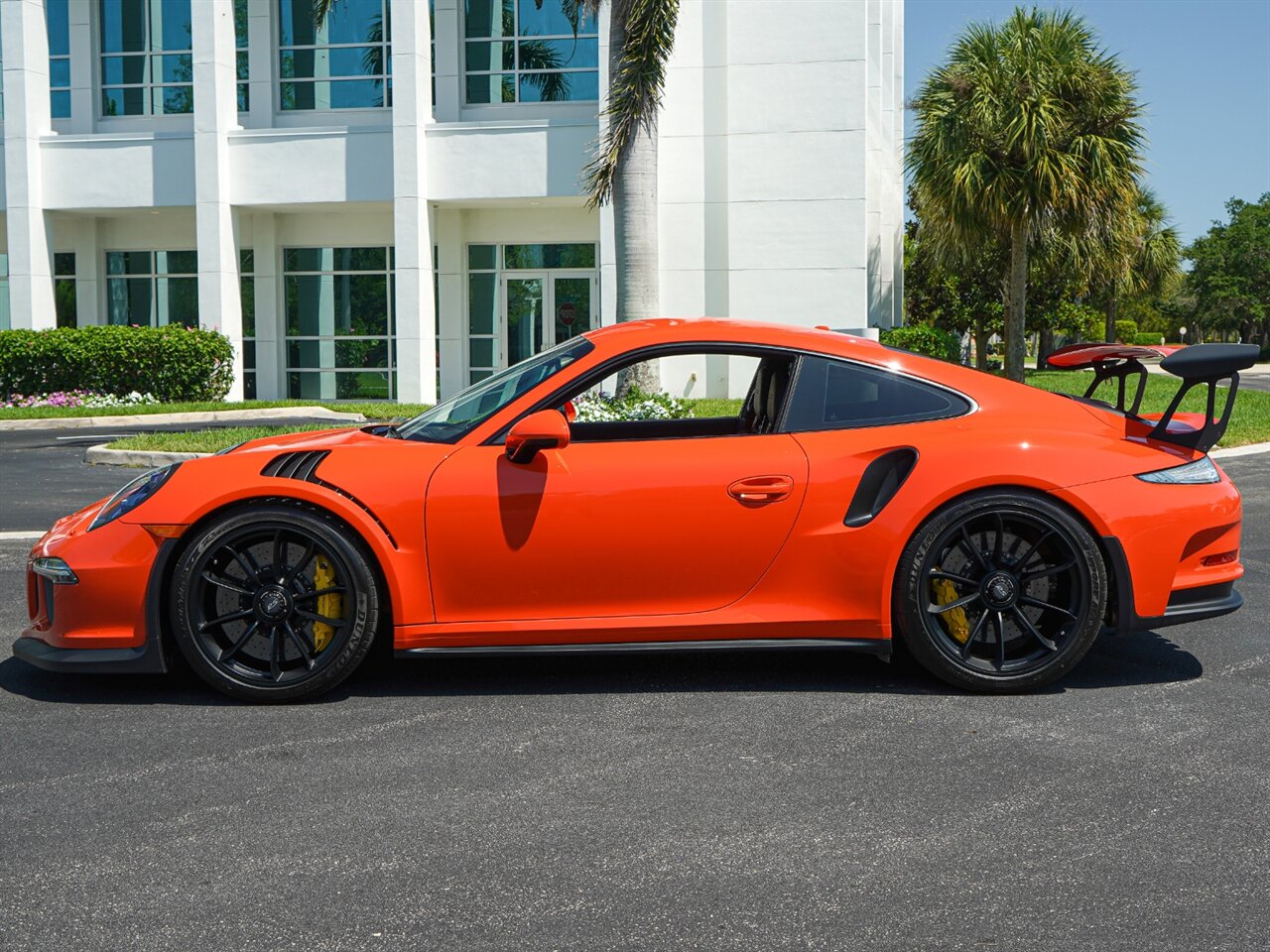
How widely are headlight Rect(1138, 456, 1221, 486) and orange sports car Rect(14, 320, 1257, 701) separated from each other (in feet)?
0.04

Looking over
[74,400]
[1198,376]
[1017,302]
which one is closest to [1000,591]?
[1198,376]

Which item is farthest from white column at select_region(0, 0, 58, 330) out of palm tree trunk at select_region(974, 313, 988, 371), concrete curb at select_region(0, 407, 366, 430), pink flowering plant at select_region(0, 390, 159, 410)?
palm tree trunk at select_region(974, 313, 988, 371)

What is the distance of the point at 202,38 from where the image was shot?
2489cm

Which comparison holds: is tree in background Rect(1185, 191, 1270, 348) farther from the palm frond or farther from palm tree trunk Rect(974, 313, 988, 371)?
the palm frond

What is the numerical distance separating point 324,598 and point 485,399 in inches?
Answer: 40.5

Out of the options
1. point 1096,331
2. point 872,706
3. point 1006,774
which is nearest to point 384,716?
point 872,706

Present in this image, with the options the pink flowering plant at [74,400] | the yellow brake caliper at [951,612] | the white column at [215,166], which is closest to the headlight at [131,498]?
the yellow brake caliper at [951,612]

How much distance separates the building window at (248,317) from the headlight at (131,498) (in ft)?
74.8

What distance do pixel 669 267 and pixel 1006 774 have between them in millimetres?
21056

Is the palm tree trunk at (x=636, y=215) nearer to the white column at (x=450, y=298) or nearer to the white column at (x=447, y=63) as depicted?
the white column at (x=447, y=63)

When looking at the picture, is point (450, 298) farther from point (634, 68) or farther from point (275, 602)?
point (275, 602)

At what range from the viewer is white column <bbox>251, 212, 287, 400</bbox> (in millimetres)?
27234

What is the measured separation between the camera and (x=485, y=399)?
5.32 meters

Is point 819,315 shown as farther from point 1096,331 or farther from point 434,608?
point 1096,331
